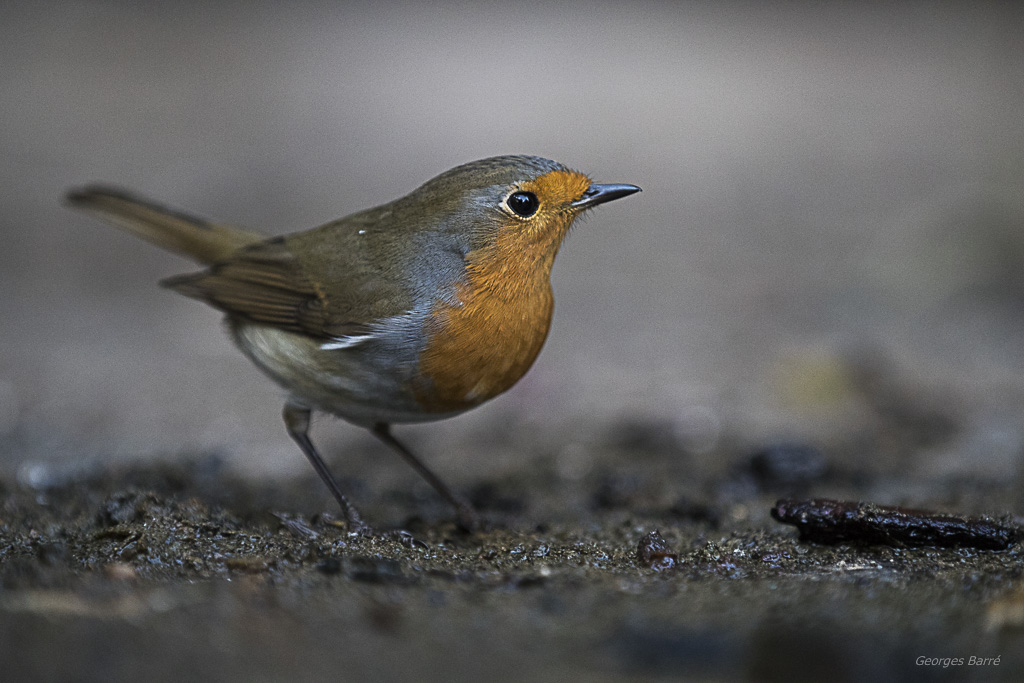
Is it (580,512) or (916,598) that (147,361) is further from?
(916,598)

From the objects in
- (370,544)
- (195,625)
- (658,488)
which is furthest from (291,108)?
(195,625)

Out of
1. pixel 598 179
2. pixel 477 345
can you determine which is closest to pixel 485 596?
pixel 477 345

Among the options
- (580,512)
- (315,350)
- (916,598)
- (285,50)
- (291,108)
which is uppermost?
(285,50)

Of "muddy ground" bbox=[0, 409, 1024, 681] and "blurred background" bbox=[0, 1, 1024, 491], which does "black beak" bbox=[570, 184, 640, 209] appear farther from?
"blurred background" bbox=[0, 1, 1024, 491]

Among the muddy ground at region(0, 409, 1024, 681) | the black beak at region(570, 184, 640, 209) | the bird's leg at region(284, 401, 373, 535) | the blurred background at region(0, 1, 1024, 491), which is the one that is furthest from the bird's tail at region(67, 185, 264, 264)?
the black beak at region(570, 184, 640, 209)

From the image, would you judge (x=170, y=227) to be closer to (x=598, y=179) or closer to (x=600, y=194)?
(x=600, y=194)

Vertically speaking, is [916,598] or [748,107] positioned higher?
[748,107]
